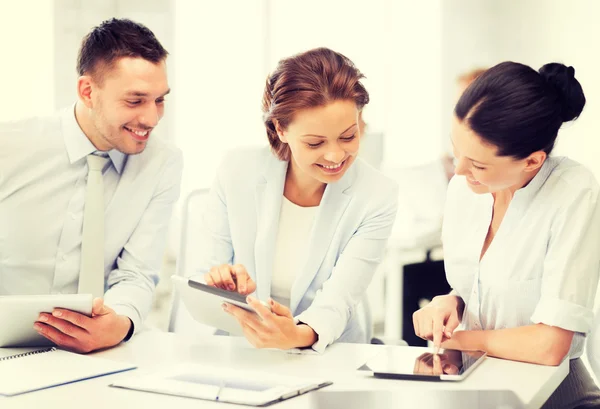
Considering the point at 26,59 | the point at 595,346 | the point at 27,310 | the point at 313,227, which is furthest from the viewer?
the point at 26,59

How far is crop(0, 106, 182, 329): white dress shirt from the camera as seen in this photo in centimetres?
237

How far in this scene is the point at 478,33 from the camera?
6.27m

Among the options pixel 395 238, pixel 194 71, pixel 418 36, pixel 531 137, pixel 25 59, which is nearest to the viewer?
pixel 531 137

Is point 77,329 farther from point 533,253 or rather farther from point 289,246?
point 533,253

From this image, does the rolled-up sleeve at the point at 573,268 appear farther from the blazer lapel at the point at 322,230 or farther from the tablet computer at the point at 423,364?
the blazer lapel at the point at 322,230

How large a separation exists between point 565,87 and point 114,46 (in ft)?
4.50

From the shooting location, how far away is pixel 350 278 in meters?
2.12

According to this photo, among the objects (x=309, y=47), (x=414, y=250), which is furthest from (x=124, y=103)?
(x=309, y=47)

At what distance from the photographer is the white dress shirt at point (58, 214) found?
237 cm

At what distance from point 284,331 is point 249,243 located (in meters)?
0.52

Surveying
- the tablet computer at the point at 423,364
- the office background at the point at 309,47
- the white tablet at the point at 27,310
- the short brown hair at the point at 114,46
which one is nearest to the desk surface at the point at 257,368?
the tablet computer at the point at 423,364

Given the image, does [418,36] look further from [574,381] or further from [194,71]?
[574,381]

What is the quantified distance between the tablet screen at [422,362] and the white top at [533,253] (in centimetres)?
20

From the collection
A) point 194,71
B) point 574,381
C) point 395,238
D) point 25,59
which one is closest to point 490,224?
point 574,381
